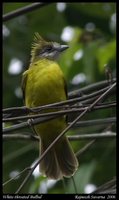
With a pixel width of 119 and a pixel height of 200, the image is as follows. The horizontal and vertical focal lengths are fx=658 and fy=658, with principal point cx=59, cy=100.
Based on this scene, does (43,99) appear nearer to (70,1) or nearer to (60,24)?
(70,1)

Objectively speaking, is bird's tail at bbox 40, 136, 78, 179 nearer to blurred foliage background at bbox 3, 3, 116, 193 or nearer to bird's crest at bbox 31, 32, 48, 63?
blurred foliage background at bbox 3, 3, 116, 193

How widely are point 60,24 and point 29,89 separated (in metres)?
2.00

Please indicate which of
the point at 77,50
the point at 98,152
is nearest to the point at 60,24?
the point at 77,50

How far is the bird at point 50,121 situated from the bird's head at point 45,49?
0.82 feet

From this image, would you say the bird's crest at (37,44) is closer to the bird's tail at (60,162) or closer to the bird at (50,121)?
the bird at (50,121)

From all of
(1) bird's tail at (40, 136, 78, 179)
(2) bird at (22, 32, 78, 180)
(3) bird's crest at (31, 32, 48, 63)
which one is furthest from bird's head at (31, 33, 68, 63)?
(1) bird's tail at (40, 136, 78, 179)

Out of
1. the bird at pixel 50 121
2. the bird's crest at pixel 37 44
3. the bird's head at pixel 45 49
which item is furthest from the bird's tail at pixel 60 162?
the bird's crest at pixel 37 44

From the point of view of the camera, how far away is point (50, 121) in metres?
5.58

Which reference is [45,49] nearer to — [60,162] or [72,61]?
[72,61]

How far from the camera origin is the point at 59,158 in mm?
5508

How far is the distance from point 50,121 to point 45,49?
95 centimetres

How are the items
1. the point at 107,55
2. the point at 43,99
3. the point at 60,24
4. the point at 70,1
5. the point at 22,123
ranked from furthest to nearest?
the point at 60,24
the point at 70,1
the point at 107,55
the point at 43,99
the point at 22,123

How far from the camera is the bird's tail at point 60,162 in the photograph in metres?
5.21

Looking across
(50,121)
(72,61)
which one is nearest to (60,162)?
(50,121)
